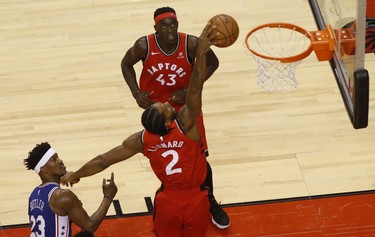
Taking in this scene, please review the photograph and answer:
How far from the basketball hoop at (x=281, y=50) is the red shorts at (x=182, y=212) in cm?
120

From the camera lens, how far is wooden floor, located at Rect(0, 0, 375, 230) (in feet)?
23.3

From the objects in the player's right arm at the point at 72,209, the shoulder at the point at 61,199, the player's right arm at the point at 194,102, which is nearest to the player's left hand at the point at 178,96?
the player's right arm at the point at 194,102

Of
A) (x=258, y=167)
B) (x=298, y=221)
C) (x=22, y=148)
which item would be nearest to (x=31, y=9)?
(x=22, y=148)

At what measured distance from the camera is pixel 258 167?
7.23 m

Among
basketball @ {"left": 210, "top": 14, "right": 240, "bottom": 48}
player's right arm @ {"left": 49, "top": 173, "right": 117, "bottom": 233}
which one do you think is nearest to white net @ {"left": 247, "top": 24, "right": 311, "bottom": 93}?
basketball @ {"left": 210, "top": 14, "right": 240, "bottom": 48}

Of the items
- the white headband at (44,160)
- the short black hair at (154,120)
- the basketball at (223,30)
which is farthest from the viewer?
the white headband at (44,160)

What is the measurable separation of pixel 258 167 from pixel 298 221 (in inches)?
28.4

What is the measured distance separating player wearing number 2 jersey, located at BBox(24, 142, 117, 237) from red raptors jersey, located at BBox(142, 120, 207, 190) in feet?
1.91

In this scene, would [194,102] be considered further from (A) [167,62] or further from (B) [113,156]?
(A) [167,62]

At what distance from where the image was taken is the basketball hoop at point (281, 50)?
6.19m

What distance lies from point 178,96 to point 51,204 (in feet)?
3.94

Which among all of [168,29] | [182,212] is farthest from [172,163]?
[168,29]

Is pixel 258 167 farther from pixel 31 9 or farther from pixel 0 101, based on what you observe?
pixel 31 9

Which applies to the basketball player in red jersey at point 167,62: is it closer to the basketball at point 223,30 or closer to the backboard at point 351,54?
the basketball at point 223,30
